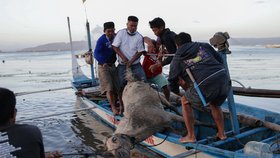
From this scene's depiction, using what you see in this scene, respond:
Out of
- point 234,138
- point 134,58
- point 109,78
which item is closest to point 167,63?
point 134,58

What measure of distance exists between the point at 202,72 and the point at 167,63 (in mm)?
2118

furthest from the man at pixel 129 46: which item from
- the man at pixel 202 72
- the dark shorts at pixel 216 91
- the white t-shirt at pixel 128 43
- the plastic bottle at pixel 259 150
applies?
the plastic bottle at pixel 259 150

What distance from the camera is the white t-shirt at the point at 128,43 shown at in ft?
24.5

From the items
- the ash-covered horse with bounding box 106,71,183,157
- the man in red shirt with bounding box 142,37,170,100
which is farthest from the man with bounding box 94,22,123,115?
the ash-covered horse with bounding box 106,71,183,157

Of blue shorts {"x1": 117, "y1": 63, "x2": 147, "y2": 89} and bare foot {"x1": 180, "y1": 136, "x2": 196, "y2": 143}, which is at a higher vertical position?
blue shorts {"x1": 117, "y1": 63, "x2": 147, "y2": 89}

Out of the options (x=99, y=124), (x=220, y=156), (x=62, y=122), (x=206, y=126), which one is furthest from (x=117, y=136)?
(x=62, y=122)

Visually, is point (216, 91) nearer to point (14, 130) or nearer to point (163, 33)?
point (163, 33)

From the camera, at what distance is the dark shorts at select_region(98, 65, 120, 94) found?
8.25 meters

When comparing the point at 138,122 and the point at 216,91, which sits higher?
the point at 216,91

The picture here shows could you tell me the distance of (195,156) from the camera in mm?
5344

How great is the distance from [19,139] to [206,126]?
4.62 metres

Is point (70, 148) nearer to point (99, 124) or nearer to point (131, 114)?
point (99, 124)

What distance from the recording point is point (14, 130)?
2787 mm

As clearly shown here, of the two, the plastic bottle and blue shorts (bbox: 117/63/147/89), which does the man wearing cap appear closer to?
blue shorts (bbox: 117/63/147/89)
